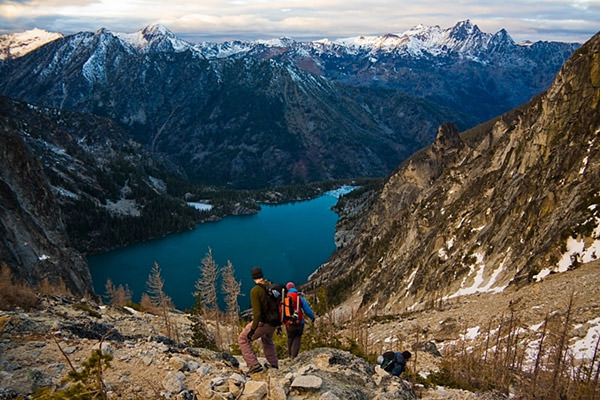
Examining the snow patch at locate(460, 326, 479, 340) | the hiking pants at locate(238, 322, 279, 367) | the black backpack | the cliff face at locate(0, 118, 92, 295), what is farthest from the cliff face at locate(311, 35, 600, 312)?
the cliff face at locate(0, 118, 92, 295)

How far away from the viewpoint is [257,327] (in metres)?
15.9

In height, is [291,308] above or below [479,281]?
above

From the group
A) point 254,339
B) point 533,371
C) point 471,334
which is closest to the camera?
point 254,339

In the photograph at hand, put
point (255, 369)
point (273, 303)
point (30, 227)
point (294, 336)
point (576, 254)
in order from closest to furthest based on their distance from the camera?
1. point (255, 369)
2. point (273, 303)
3. point (294, 336)
4. point (576, 254)
5. point (30, 227)

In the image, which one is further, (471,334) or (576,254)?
(576,254)

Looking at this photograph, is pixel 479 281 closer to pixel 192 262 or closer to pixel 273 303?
pixel 273 303

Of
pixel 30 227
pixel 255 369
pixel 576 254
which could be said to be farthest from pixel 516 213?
pixel 30 227

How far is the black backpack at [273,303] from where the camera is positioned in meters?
15.8

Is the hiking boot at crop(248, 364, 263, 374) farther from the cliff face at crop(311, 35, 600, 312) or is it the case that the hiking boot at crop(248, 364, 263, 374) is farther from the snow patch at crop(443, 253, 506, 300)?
the snow patch at crop(443, 253, 506, 300)

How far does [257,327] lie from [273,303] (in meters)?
1.01

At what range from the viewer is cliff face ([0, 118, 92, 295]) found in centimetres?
7819

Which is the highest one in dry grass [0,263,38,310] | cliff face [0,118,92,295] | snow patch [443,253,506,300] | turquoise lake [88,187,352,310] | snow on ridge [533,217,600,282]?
snow on ridge [533,217,600,282]

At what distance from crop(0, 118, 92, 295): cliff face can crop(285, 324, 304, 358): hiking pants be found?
67.3 metres

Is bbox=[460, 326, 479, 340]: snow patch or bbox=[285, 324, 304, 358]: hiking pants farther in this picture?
bbox=[460, 326, 479, 340]: snow patch
